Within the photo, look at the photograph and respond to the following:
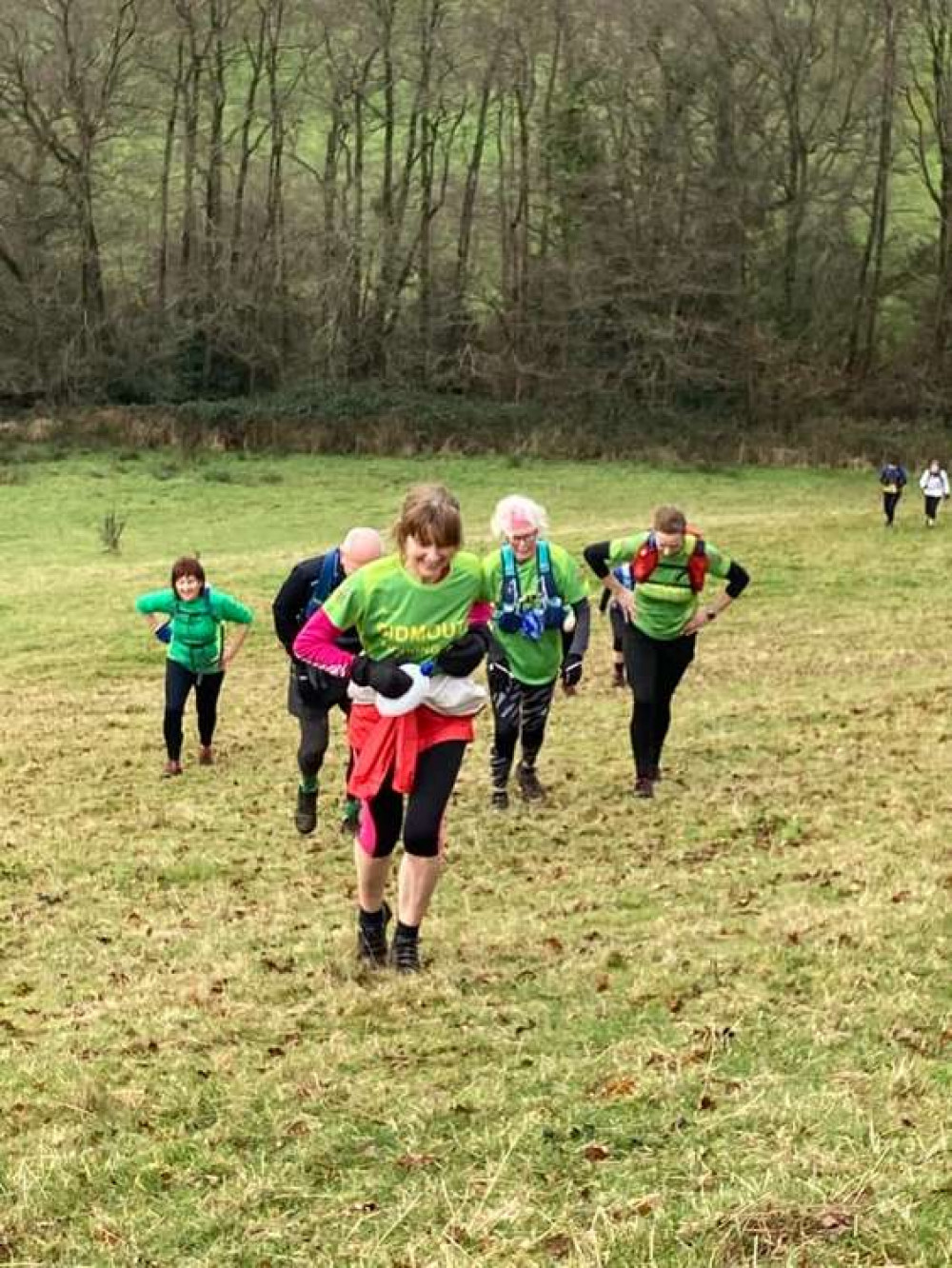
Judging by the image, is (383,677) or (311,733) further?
(311,733)

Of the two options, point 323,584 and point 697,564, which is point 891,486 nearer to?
point 697,564

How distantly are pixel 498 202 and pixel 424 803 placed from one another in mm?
51004

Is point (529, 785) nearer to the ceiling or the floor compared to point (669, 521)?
nearer to the floor

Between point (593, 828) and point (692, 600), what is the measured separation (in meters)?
1.77

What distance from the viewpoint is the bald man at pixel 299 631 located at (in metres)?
7.71

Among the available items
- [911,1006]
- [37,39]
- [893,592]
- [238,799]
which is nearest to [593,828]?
[238,799]

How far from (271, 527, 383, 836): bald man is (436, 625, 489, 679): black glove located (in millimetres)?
412

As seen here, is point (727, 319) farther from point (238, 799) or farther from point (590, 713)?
point (238, 799)

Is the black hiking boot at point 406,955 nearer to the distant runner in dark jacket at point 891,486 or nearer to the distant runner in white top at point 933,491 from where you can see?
the distant runner in dark jacket at point 891,486

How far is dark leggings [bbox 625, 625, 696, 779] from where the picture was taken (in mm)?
9719

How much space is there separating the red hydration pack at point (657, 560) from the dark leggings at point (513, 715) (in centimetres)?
101

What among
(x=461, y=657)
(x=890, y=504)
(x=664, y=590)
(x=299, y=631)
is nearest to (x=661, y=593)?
(x=664, y=590)

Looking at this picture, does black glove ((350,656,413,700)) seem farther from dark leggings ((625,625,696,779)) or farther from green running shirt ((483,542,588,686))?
dark leggings ((625,625,696,779))

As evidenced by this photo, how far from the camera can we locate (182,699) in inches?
457
